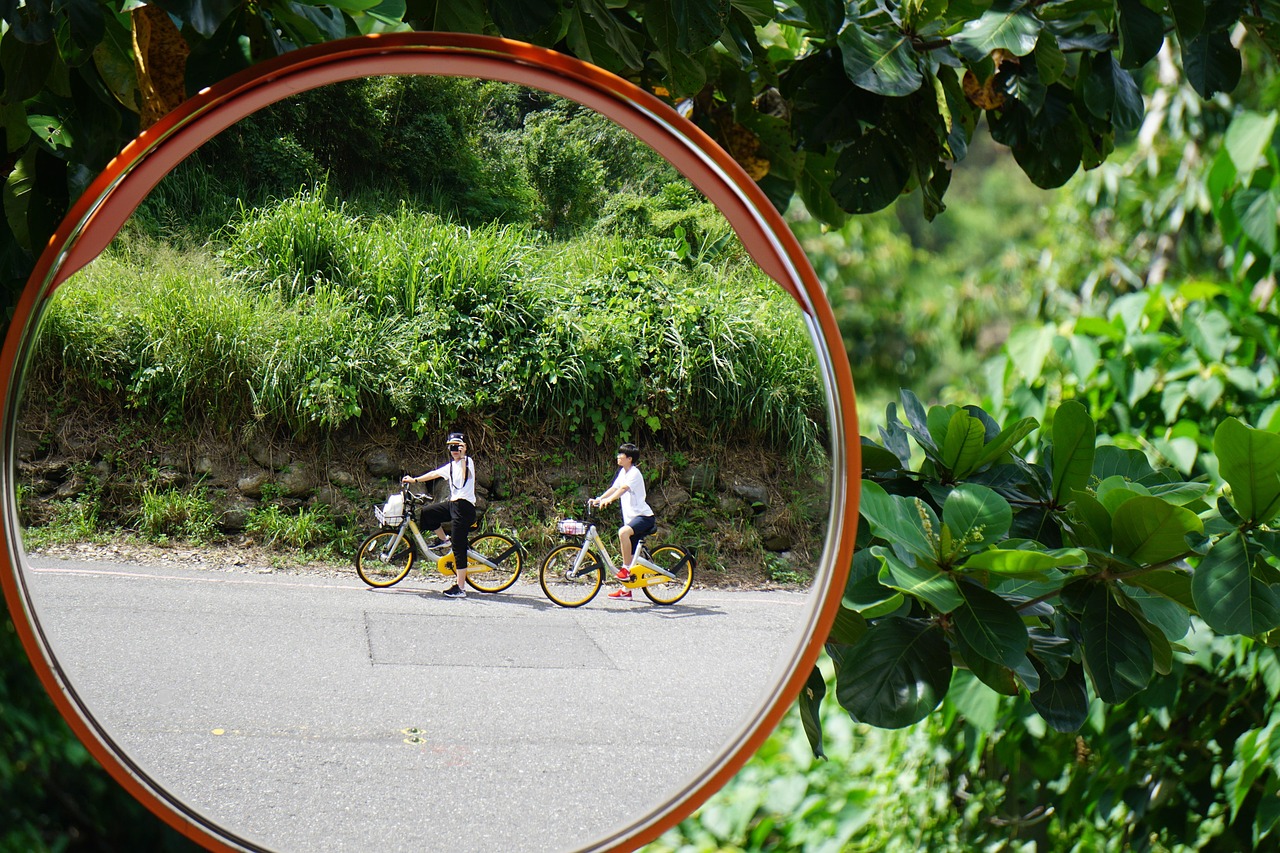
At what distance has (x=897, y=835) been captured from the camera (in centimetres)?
205

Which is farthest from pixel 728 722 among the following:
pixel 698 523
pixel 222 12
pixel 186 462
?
pixel 222 12

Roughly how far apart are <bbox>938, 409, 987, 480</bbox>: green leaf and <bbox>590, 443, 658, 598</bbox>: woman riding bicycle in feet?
1.02

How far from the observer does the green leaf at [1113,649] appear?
2.18ft

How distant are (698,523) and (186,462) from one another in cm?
29

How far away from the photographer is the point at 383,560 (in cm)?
57

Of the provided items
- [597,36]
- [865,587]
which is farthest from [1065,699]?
[597,36]

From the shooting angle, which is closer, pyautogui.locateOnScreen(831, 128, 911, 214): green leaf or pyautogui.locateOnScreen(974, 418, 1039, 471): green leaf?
pyautogui.locateOnScreen(974, 418, 1039, 471): green leaf

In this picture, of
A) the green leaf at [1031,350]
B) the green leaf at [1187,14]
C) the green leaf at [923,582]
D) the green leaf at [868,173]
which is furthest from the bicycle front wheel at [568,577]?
the green leaf at [1031,350]

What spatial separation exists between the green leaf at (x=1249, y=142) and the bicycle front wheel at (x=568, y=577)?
5.59 ft

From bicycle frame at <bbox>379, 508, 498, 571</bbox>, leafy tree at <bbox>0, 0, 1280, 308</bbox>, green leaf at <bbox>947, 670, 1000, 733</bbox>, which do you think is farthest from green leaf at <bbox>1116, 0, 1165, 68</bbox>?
green leaf at <bbox>947, 670, 1000, 733</bbox>

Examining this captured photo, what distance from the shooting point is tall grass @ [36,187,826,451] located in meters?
0.56

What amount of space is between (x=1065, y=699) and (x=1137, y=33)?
505mm

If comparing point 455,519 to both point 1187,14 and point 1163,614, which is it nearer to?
point 1163,614

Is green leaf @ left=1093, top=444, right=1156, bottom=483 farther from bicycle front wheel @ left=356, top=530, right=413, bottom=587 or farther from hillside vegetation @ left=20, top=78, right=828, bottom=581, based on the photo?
bicycle front wheel @ left=356, top=530, right=413, bottom=587
